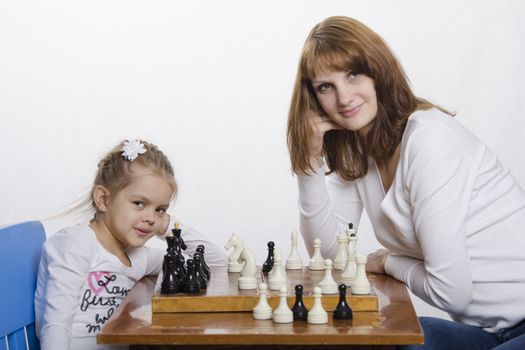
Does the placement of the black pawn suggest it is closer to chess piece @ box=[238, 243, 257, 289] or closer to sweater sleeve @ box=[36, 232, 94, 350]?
chess piece @ box=[238, 243, 257, 289]

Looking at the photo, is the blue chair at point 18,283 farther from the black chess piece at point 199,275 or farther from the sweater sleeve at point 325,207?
the sweater sleeve at point 325,207

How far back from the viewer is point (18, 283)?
2469 mm

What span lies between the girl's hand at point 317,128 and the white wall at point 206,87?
5.95 ft

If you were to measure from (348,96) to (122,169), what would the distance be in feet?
2.33

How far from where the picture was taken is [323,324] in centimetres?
193

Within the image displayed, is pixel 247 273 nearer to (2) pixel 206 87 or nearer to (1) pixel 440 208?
(1) pixel 440 208

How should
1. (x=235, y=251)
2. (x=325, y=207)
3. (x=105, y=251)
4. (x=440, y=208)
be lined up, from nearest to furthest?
(x=440, y=208) → (x=235, y=251) → (x=105, y=251) → (x=325, y=207)

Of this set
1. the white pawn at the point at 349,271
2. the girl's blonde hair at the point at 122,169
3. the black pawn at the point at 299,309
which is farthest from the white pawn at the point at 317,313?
the girl's blonde hair at the point at 122,169

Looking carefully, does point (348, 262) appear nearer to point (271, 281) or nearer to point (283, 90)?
point (271, 281)

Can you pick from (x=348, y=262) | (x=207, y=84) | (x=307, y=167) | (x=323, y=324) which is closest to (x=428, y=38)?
(x=207, y=84)

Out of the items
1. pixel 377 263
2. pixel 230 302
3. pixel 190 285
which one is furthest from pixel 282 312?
pixel 377 263

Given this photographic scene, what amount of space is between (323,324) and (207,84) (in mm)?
2909

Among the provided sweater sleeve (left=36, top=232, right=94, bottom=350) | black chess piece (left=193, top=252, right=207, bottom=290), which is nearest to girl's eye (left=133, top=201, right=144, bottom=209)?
sweater sleeve (left=36, top=232, right=94, bottom=350)

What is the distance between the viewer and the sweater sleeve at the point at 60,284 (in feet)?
7.93
